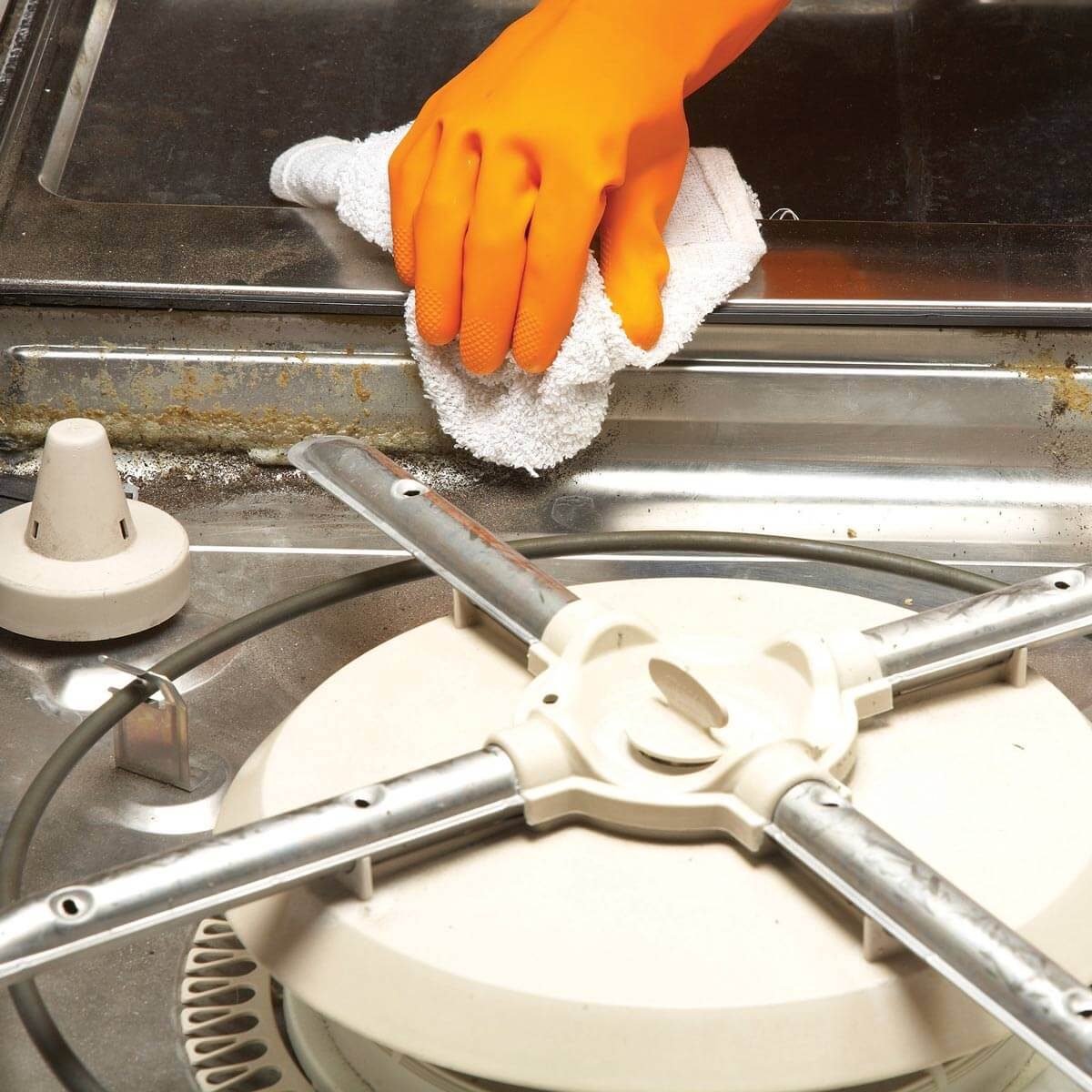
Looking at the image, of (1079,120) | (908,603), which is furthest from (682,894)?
(1079,120)

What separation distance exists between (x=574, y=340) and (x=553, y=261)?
0.21 feet

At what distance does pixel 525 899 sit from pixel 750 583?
11.6 inches

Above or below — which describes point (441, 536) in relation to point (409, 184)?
below

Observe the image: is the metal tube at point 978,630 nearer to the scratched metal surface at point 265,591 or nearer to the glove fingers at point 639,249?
the scratched metal surface at point 265,591

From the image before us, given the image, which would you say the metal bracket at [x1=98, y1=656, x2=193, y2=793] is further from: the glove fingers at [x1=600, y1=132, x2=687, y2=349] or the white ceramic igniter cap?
the glove fingers at [x1=600, y1=132, x2=687, y2=349]

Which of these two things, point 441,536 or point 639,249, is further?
point 639,249

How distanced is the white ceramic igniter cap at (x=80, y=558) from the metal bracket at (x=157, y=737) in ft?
0.32

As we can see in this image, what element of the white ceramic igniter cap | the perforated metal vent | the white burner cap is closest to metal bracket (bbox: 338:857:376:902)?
the white burner cap

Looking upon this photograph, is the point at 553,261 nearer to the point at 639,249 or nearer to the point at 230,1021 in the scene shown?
the point at 639,249

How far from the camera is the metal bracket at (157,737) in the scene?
31.5 inches

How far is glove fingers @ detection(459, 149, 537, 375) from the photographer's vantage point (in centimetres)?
104

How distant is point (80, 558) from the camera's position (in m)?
0.93

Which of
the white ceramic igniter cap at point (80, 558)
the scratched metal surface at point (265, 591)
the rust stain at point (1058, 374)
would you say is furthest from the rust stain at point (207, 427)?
the rust stain at point (1058, 374)

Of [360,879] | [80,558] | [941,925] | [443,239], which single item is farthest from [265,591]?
[941,925]
